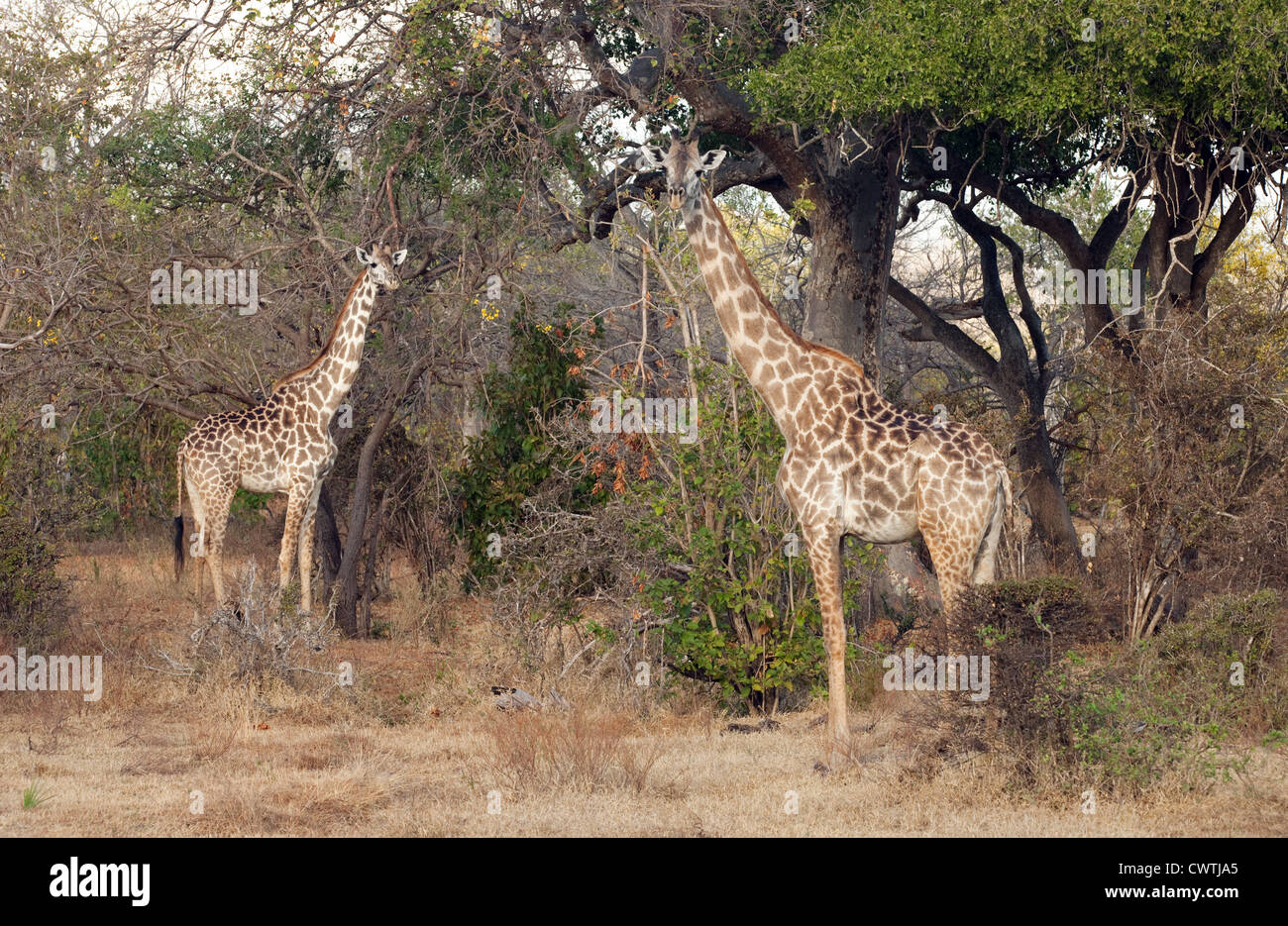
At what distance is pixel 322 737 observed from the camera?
10.5 meters

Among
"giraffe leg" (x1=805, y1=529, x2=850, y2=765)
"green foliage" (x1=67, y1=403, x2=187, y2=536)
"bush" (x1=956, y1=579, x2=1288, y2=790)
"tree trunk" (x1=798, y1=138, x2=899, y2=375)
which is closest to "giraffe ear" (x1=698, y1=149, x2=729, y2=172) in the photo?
"giraffe leg" (x1=805, y1=529, x2=850, y2=765)

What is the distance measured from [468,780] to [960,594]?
10.9 feet

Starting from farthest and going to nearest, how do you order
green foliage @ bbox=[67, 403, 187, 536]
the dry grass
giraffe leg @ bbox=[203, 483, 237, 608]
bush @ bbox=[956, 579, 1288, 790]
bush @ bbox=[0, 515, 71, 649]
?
green foliage @ bbox=[67, 403, 187, 536] < giraffe leg @ bbox=[203, 483, 237, 608] < bush @ bbox=[0, 515, 71, 649] < bush @ bbox=[956, 579, 1288, 790] < the dry grass

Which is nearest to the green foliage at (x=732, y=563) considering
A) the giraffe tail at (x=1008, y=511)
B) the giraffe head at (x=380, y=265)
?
the giraffe tail at (x=1008, y=511)

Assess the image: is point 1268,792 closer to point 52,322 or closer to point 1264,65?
point 1264,65

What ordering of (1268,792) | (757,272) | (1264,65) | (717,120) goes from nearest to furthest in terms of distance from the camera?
1. (1268,792)
2. (1264,65)
3. (717,120)
4. (757,272)

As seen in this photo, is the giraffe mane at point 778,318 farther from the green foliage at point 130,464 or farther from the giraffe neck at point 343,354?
the green foliage at point 130,464

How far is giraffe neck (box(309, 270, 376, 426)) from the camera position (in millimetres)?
12859

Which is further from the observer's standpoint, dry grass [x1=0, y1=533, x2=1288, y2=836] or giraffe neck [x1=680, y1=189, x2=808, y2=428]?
giraffe neck [x1=680, y1=189, x2=808, y2=428]

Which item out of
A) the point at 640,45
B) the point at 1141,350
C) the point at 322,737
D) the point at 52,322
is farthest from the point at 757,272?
the point at 322,737

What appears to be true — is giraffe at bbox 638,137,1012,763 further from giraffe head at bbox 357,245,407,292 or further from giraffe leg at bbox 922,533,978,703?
giraffe head at bbox 357,245,407,292

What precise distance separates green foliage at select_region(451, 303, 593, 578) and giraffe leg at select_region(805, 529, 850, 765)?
4108 millimetres

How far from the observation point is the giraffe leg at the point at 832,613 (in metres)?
9.29

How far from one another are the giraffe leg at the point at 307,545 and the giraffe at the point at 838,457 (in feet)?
16.5
